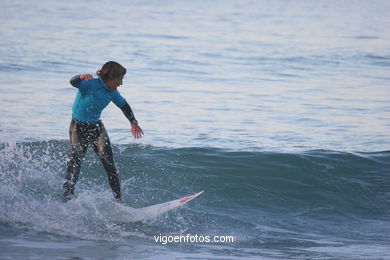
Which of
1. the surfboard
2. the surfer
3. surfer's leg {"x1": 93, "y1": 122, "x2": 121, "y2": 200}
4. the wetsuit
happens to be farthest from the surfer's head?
the surfboard

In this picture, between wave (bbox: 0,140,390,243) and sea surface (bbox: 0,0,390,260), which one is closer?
sea surface (bbox: 0,0,390,260)

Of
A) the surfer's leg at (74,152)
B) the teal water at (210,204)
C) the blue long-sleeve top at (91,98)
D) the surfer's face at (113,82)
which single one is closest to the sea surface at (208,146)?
the teal water at (210,204)

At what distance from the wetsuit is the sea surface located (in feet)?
1.71

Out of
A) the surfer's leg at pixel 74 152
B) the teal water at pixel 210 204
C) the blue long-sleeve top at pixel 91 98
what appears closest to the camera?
the teal water at pixel 210 204

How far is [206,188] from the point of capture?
1134 cm

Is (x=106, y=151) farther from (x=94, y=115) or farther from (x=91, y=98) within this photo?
(x=91, y=98)

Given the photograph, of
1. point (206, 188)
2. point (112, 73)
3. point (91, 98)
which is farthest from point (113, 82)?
point (206, 188)

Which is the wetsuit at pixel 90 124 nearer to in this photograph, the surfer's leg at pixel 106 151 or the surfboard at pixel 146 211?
the surfer's leg at pixel 106 151

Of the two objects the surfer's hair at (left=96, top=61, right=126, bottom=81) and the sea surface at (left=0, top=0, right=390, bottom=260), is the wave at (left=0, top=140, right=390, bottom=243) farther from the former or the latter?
the surfer's hair at (left=96, top=61, right=126, bottom=81)

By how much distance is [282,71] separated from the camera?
23.7 metres

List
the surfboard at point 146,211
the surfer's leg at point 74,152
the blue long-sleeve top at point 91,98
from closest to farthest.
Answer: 1. the blue long-sleeve top at point 91,98
2. the surfer's leg at point 74,152
3. the surfboard at point 146,211

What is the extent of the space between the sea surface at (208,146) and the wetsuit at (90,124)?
0.52m

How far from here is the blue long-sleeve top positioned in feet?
27.9

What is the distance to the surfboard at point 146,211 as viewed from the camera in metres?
9.12
